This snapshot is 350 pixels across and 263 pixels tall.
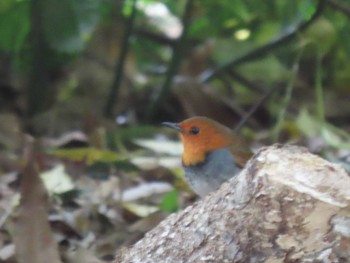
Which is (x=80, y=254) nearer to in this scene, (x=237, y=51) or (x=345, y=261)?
(x=345, y=261)

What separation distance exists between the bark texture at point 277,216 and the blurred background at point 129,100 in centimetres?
77

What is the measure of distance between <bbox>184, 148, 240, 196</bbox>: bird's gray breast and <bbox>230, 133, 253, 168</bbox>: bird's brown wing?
0.02 metres

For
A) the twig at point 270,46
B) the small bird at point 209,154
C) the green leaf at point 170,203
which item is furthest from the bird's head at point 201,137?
the twig at point 270,46

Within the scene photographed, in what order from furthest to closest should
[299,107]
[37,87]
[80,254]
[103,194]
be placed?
[299,107] < [37,87] < [103,194] < [80,254]

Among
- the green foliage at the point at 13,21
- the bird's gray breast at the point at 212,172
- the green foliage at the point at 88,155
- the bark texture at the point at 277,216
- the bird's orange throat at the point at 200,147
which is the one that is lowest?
the bark texture at the point at 277,216

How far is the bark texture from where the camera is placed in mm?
1849

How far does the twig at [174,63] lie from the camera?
13.8 ft

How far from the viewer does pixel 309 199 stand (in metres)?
1.85

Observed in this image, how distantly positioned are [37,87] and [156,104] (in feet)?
2.03

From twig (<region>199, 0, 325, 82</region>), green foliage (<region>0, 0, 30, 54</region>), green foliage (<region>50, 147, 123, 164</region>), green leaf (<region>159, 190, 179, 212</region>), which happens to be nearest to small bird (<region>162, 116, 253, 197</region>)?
green leaf (<region>159, 190, 179, 212</region>)

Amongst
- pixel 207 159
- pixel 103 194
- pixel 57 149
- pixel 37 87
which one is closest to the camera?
pixel 207 159

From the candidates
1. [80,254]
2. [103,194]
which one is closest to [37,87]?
[103,194]

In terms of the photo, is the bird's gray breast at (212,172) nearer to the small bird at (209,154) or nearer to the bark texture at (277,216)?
the small bird at (209,154)

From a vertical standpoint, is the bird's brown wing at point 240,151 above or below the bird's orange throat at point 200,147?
below
